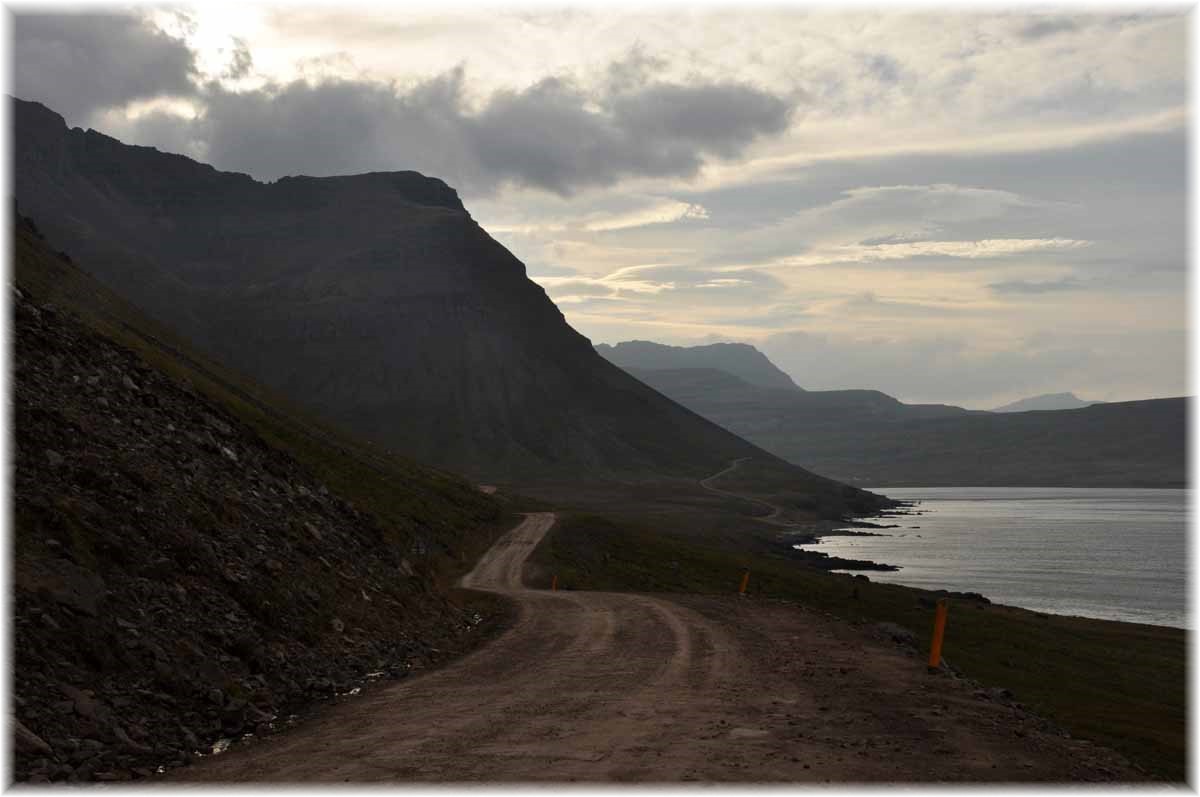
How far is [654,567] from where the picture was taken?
7556cm

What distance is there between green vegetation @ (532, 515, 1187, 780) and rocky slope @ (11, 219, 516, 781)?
17.8 metres

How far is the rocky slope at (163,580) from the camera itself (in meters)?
15.9

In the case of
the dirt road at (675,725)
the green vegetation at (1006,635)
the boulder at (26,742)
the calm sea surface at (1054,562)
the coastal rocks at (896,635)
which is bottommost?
the calm sea surface at (1054,562)

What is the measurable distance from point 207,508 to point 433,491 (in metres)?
63.6

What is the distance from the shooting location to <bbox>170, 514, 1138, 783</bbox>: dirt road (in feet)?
43.8

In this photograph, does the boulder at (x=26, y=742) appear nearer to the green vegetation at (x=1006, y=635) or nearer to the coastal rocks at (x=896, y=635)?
the coastal rocks at (x=896, y=635)

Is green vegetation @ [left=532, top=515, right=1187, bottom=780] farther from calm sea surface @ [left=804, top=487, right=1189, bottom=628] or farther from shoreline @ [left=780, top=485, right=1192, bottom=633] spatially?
calm sea surface @ [left=804, top=487, right=1189, bottom=628]

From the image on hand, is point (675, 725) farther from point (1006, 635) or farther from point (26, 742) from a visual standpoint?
Result: point (1006, 635)

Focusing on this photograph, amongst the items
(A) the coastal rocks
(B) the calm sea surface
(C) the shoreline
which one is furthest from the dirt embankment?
(B) the calm sea surface

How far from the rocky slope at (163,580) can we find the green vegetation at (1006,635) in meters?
→ 17.8

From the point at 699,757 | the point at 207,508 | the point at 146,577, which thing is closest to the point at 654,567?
the point at 207,508

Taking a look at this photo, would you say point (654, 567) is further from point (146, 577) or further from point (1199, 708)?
point (146, 577)

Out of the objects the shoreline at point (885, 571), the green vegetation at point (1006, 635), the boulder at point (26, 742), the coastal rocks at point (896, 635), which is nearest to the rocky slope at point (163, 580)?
the boulder at point (26, 742)

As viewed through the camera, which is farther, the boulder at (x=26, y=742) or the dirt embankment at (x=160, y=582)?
the dirt embankment at (x=160, y=582)
